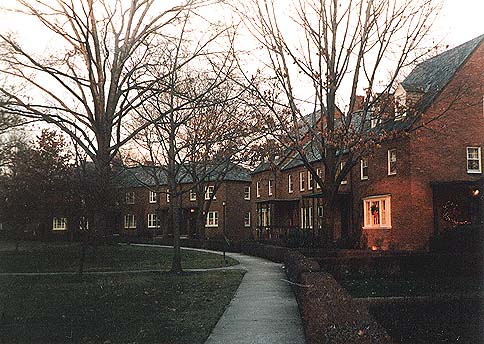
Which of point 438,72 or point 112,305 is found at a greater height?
point 438,72

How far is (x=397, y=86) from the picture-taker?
2798 centimetres

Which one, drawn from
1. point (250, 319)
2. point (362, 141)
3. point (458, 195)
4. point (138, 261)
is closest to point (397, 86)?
point (458, 195)

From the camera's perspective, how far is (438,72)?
1118 inches

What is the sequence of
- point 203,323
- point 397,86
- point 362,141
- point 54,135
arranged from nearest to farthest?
point 203,323 → point 362,141 → point 397,86 → point 54,135

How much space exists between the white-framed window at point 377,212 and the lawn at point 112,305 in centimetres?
1028

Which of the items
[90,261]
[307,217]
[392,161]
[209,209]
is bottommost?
[90,261]

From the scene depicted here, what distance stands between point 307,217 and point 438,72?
13674 mm

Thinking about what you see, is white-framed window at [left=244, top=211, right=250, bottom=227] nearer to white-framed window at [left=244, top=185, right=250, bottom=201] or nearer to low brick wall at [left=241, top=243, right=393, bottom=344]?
white-framed window at [left=244, top=185, right=250, bottom=201]

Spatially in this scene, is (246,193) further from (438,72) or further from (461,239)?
(461,239)

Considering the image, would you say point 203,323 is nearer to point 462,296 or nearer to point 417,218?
point 462,296

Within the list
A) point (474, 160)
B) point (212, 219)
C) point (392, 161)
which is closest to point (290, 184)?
point (392, 161)

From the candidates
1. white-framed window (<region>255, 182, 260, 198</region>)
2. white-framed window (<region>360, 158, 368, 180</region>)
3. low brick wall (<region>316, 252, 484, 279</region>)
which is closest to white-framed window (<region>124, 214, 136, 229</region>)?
white-framed window (<region>255, 182, 260, 198</region>)

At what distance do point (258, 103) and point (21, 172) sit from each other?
12129 millimetres

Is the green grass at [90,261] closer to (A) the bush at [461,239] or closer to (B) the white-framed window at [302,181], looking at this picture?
(A) the bush at [461,239]
